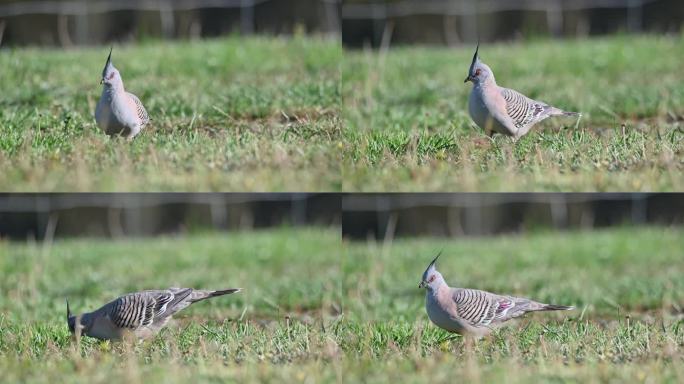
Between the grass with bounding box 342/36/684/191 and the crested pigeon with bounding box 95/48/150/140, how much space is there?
1.24 metres

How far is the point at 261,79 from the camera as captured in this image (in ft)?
24.5

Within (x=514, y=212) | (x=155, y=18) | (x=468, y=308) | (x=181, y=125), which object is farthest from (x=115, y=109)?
(x=514, y=212)

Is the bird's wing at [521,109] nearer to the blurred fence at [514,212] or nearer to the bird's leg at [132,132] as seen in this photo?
the bird's leg at [132,132]

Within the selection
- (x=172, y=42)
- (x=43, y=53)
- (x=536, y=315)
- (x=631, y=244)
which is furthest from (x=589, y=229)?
(x=43, y=53)

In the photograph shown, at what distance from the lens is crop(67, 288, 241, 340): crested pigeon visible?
237 inches

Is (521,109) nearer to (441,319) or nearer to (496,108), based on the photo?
(496,108)

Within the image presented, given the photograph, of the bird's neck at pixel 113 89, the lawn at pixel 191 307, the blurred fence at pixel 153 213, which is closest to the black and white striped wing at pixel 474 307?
the lawn at pixel 191 307

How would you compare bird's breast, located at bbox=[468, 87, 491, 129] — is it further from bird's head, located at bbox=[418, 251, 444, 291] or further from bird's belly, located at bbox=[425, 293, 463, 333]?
bird's belly, located at bbox=[425, 293, 463, 333]

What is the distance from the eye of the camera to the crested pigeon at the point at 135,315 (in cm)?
603

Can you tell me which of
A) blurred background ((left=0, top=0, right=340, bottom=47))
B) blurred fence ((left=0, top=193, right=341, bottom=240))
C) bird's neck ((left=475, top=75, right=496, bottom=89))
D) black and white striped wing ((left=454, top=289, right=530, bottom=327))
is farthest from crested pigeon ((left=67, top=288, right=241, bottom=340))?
blurred background ((left=0, top=0, right=340, bottom=47))

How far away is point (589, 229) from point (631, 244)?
706 mm

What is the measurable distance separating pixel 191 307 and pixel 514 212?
398 cm

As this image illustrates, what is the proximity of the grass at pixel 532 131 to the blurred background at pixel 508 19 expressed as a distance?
2.74 ft

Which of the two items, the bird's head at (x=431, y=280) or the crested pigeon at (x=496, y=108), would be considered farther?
the bird's head at (x=431, y=280)
